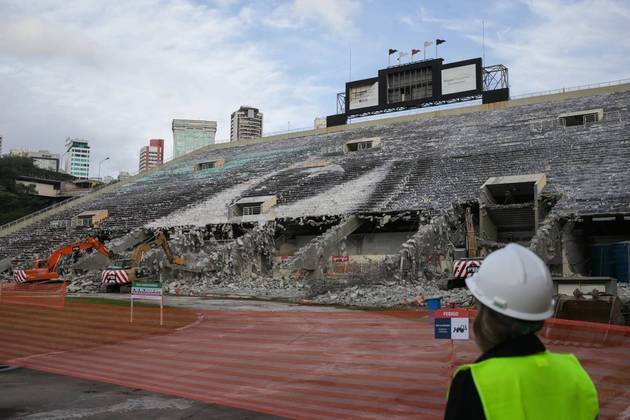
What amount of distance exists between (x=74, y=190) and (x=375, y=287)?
6154 cm

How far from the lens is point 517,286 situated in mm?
1861

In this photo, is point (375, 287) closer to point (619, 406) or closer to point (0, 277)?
point (619, 406)

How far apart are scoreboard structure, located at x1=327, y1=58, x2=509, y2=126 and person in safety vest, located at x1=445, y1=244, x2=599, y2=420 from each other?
40.4m

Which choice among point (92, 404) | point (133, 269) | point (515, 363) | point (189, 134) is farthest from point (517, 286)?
point (189, 134)

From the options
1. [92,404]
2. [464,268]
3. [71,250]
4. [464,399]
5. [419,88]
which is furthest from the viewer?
[419,88]

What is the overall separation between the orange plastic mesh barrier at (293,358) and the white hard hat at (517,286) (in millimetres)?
3944

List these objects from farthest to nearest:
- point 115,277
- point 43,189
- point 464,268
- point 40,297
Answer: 1. point 43,189
2. point 115,277
3. point 464,268
4. point 40,297

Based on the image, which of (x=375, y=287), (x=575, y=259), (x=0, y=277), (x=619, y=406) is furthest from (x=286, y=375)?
(x=0, y=277)


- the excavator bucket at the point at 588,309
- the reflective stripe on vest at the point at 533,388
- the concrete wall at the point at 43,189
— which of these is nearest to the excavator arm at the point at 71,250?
the excavator bucket at the point at 588,309

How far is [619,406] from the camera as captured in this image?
5.52m

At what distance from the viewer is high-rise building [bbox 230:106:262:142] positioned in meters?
143

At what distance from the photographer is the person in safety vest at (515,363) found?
5.74 ft

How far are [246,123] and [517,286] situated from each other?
145 m

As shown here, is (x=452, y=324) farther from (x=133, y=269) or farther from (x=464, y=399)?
(x=133, y=269)
